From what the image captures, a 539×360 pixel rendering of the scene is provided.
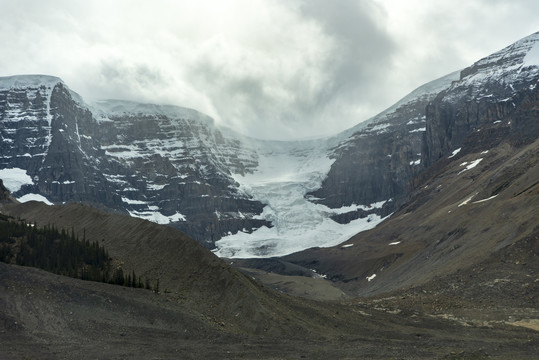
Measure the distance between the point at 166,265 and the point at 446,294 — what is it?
3498 centimetres

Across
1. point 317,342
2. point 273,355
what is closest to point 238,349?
point 273,355

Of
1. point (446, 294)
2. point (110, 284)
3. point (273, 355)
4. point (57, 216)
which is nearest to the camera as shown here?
point (273, 355)

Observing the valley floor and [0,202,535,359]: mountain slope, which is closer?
the valley floor

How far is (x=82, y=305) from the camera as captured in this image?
53844 millimetres

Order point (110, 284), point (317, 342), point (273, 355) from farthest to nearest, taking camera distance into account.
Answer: point (110, 284) < point (317, 342) < point (273, 355)

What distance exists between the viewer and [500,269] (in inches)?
3295

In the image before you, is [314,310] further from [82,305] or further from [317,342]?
[82,305]

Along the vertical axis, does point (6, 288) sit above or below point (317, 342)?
above

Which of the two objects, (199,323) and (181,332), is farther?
(199,323)

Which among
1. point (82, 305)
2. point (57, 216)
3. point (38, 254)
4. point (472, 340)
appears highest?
point (57, 216)

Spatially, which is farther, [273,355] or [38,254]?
[38,254]

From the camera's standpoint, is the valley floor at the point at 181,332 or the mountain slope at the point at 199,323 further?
the mountain slope at the point at 199,323

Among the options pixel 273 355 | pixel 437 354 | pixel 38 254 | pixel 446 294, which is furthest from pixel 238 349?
pixel 446 294

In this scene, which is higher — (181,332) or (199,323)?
(199,323)
